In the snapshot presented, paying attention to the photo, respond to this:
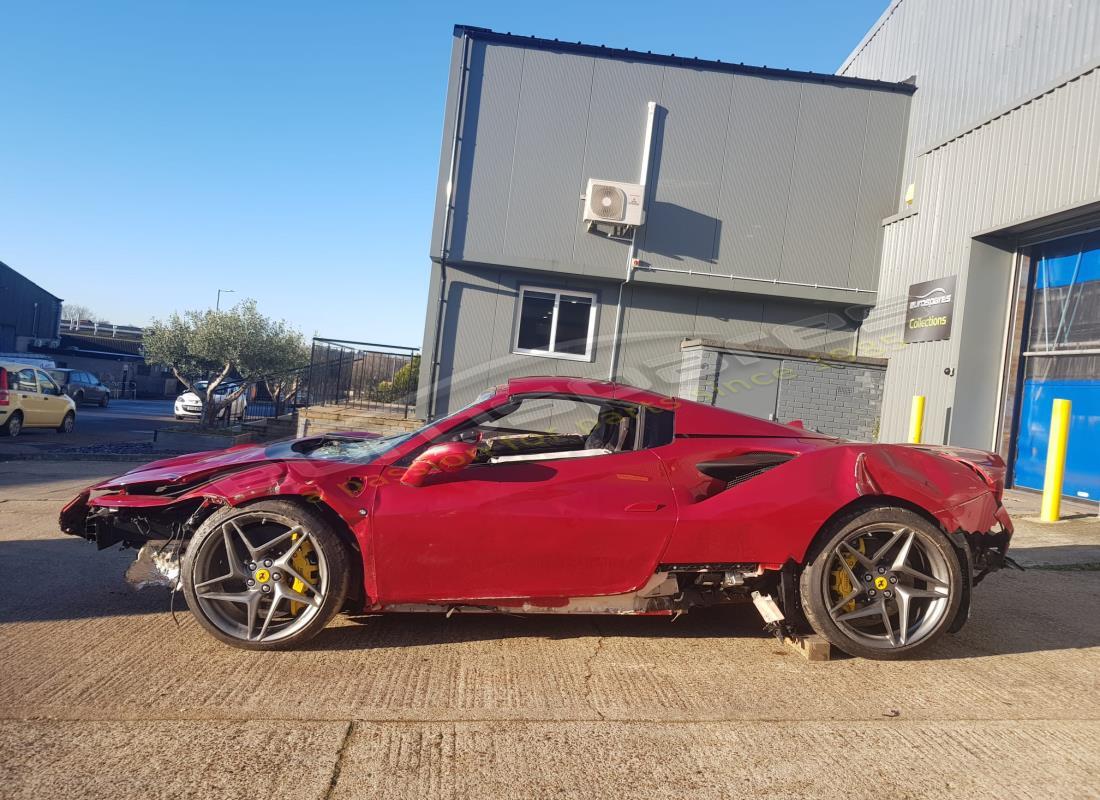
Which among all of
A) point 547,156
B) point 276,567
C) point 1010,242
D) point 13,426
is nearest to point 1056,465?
point 1010,242

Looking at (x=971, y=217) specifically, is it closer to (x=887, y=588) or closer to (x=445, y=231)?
(x=445, y=231)

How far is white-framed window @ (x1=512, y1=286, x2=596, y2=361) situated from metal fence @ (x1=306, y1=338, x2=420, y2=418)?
6.71 feet

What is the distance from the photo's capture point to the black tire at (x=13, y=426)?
15406mm

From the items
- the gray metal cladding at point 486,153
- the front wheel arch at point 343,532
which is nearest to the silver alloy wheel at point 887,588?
the front wheel arch at point 343,532

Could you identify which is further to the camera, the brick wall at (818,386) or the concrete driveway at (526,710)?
A: the brick wall at (818,386)

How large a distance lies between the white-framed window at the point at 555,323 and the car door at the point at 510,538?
9852mm

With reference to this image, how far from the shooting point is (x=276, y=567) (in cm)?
348

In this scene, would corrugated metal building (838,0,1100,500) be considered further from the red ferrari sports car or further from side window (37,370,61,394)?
side window (37,370,61,394)

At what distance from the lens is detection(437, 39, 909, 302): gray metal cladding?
42.2ft

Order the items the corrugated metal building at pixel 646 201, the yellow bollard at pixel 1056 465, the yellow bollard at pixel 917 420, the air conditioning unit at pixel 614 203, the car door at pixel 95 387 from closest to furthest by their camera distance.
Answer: the yellow bollard at pixel 1056 465 < the yellow bollard at pixel 917 420 < the air conditioning unit at pixel 614 203 < the corrugated metal building at pixel 646 201 < the car door at pixel 95 387

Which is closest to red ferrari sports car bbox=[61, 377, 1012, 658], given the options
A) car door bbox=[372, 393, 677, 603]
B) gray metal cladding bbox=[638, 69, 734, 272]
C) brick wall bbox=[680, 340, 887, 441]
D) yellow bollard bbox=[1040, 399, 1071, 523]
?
car door bbox=[372, 393, 677, 603]

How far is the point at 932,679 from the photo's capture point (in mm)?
3432

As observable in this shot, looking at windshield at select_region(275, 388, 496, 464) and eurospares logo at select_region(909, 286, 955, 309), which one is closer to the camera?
windshield at select_region(275, 388, 496, 464)

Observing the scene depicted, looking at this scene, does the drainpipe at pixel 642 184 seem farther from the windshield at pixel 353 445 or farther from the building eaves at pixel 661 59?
the windshield at pixel 353 445
